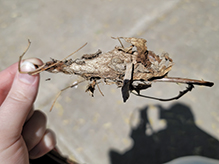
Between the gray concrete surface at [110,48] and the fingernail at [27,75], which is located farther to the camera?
the gray concrete surface at [110,48]

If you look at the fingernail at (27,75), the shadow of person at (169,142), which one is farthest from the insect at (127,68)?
the shadow of person at (169,142)

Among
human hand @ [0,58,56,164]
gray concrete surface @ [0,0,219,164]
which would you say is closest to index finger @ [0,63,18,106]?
human hand @ [0,58,56,164]

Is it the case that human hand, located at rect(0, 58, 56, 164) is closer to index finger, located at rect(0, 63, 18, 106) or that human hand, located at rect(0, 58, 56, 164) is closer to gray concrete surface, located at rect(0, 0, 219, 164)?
index finger, located at rect(0, 63, 18, 106)

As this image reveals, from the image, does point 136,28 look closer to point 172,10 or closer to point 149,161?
point 172,10

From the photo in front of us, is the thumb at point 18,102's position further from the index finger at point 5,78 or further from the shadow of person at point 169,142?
the shadow of person at point 169,142

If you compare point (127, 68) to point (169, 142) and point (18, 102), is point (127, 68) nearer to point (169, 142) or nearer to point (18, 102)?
point (18, 102)

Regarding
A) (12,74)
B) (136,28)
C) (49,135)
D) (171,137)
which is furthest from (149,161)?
(136,28)
